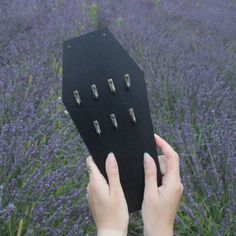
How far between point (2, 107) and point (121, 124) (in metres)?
1.44

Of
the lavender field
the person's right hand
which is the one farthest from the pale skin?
the lavender field

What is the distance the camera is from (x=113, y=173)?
0.98 meters

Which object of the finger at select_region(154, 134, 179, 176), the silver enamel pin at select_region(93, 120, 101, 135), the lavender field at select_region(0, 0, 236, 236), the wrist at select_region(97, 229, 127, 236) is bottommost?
the lavender field at select_region(0, 0, 236, 236)

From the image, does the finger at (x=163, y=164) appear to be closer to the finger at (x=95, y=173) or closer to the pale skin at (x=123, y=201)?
the pale skin at (x=123, y=201)

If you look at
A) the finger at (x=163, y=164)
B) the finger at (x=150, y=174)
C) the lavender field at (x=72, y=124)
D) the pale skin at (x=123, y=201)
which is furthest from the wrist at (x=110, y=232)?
the lavender field at (x=72, y=124)

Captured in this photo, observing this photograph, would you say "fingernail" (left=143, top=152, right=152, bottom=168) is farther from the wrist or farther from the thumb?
the wrist

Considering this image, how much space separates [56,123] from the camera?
8.23 feet

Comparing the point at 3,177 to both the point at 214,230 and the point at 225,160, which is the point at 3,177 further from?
the point at 225,160

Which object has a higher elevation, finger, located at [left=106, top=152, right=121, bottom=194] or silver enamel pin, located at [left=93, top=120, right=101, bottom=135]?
silver enamel pin, located at [left=93, top=120, right=101, bottom=135]

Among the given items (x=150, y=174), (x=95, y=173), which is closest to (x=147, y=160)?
(x=150, y=174)

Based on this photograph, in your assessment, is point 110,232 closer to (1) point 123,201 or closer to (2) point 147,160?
(1) point 123,201

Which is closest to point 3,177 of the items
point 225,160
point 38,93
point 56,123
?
point 56,123

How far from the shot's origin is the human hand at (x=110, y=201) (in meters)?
0.98

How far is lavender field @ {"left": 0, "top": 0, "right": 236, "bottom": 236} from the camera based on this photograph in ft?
5.65
